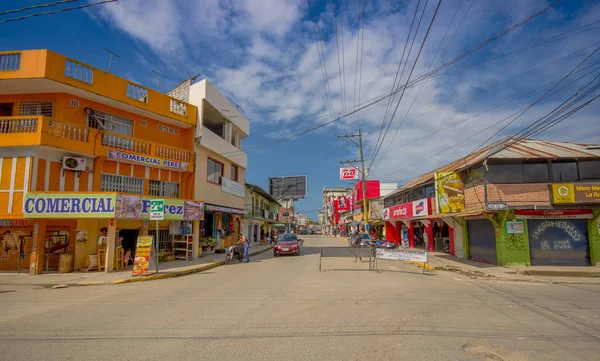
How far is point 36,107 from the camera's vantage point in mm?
15938

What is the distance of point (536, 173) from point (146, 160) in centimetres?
2020

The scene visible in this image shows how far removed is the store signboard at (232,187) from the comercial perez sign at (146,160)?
590 cm

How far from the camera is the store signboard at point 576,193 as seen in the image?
15508 millimetres

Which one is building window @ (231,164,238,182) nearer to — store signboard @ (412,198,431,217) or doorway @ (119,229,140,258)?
doorway @ (119,229,140,258)

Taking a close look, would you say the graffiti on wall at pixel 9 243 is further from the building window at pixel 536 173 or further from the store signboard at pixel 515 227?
the building window at pixel 536 173

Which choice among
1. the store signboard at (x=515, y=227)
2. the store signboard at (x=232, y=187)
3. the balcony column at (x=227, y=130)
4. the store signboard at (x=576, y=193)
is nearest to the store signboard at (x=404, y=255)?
the store signboard at (x=515, y=227)

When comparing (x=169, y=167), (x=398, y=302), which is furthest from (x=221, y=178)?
(x=398, y=302)

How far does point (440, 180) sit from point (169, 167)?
53.5 ft

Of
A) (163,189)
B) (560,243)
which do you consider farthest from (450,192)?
(163,189)

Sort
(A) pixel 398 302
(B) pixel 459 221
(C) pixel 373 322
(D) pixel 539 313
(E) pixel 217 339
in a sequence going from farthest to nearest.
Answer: (B) pixel 459 221
(A) pixel 398 302
(D) pixel 539 313
(C) pixel 373 322
(E) pixel 217 339

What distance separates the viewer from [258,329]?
6.22 m

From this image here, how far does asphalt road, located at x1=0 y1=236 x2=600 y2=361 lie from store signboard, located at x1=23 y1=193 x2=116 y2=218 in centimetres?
371

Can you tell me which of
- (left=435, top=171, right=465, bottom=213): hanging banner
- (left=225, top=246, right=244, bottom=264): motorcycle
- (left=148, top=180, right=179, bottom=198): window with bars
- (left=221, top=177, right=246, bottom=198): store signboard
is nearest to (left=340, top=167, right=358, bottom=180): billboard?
(left=221, top=177, right=246, bottom=198): store signboard

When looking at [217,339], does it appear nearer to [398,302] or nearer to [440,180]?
[398,302]
